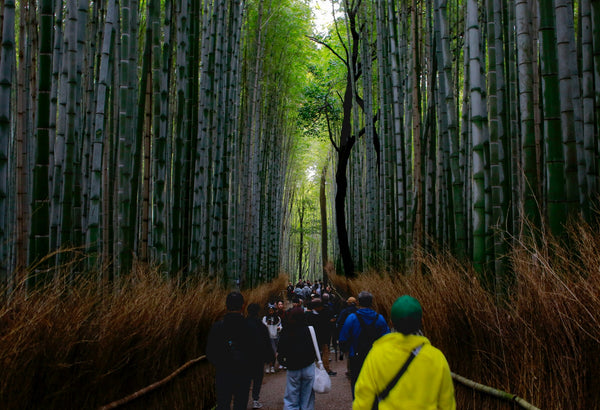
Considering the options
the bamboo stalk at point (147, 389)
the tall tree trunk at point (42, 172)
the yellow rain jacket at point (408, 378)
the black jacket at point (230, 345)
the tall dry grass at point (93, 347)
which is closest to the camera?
the yellow rain jacket at point (408, 378)

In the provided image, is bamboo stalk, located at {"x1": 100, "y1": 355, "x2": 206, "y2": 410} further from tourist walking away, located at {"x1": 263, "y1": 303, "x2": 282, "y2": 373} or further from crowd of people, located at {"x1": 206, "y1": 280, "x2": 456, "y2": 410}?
tourist walking away, located at {"x1": 263, "y1": 303, "x2": 282, "y2": 373}

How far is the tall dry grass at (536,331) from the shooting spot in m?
1.94

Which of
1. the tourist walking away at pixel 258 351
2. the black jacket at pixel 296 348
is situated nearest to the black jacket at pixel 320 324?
the tourist walking away at pixel 258 351

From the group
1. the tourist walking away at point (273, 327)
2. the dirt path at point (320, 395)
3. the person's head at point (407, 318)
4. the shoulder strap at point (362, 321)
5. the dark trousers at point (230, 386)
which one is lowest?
the dirt path at point (320, 395)

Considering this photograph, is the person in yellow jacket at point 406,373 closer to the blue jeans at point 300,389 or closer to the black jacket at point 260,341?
the black jacket at point 260,341

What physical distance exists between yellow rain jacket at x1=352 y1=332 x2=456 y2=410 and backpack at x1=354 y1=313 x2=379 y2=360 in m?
2.05

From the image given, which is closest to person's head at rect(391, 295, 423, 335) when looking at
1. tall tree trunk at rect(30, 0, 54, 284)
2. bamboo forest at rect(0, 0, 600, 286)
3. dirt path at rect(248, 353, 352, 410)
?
bamboo forest at rect(0, 0, 600, 286)

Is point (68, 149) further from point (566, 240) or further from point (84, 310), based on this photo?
point (566, 240)

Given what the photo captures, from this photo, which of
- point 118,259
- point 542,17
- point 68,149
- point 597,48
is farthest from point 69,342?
point 597,48

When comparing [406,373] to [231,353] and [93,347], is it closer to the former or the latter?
[93,347]

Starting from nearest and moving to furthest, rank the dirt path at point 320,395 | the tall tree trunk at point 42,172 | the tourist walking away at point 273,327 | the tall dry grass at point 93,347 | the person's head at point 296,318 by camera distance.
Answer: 1. the tall dry grass at point 93,347
2. the tall tree trunk at point 42,172
3. the person's head at point 296,318
4. the dirt path at point 320,395
5. the tourist walking away at point 273,327

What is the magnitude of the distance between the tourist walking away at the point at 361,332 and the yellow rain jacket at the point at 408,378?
6.64ft

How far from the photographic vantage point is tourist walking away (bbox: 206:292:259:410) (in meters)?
3.31

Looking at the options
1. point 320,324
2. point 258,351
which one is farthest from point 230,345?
point 320,324
